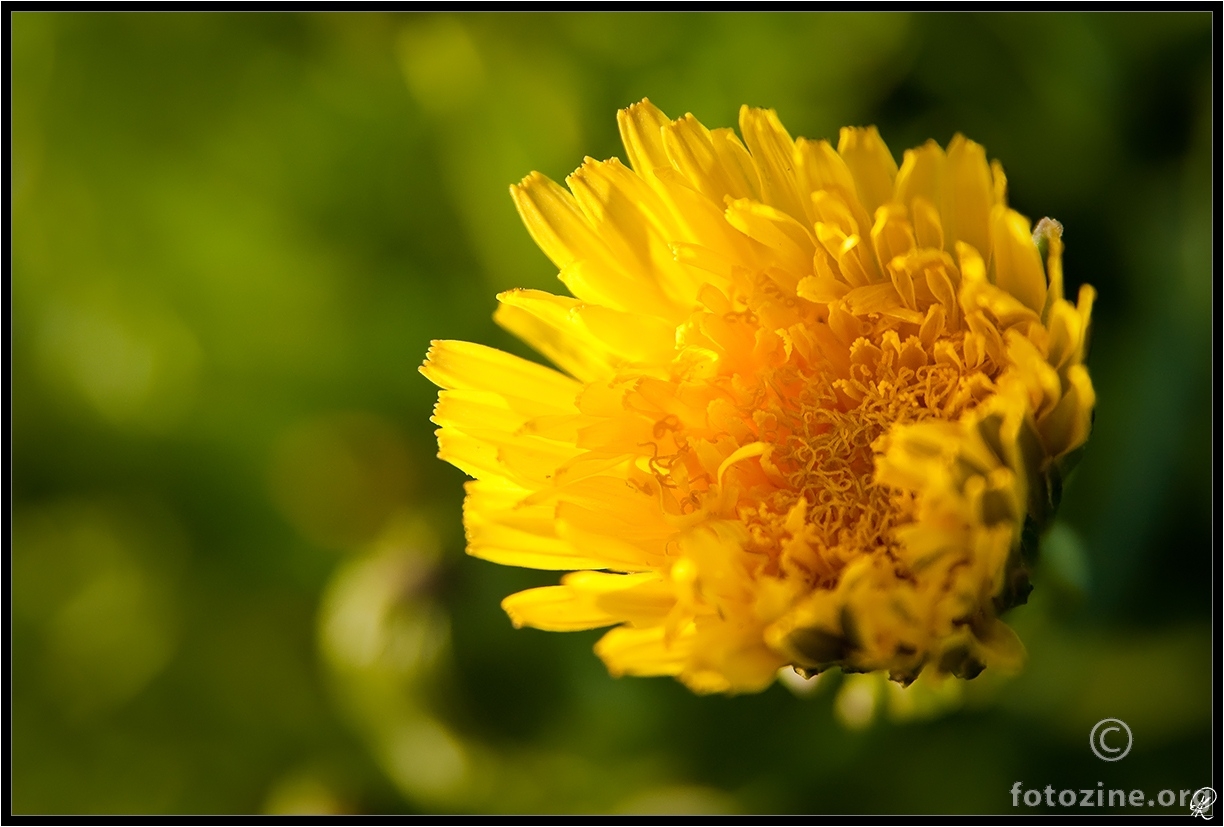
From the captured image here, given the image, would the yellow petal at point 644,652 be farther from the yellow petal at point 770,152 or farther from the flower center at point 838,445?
the yellow petal at point 770,152

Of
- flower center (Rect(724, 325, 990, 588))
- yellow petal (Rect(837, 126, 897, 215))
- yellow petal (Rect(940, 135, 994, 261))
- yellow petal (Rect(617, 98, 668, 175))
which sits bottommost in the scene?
flower center (Rect(724, 325, 990, 588))

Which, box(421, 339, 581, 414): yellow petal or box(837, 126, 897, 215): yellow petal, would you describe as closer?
box(837, 126, 897, 215): yellow petal

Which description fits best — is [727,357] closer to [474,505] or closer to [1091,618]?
[474,505]

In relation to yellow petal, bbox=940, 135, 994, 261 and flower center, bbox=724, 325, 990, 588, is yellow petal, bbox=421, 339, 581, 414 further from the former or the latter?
yellow petal, bbox=940, 135, 994, 261

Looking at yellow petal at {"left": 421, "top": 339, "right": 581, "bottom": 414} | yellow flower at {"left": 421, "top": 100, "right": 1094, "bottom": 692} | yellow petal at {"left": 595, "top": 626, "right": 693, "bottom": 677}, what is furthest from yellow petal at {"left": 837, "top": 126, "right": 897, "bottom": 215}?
yellow petal at {"left": 595, "top": 626, "right": 693, "bottom": 677}

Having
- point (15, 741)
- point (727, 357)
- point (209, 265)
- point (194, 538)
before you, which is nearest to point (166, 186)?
point (209, 265)

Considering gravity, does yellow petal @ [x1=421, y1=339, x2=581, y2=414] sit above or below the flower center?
above
